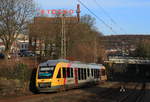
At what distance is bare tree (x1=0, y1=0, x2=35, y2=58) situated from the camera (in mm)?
48094

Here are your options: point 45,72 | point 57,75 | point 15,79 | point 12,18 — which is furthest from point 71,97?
point 12,18

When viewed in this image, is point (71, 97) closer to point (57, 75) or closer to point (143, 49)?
point (57, 75)

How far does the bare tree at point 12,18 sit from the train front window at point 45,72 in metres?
21.9

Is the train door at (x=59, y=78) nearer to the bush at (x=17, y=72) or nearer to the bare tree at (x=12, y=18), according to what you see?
the bush at (x=17, y=72)

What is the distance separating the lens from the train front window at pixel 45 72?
2712 centimetres

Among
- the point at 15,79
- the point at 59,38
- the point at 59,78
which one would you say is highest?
the point at 59,38

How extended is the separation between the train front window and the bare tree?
2185 cm

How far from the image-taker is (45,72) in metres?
27.4

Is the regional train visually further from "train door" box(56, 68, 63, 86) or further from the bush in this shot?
the bush

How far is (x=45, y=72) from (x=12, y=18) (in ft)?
78.4

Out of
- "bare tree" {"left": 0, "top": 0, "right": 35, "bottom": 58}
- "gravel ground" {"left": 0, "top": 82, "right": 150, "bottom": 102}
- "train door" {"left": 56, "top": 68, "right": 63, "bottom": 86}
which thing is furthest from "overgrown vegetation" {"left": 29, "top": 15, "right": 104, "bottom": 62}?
"gravel ground" {"left": 0, "top": 82, "right": 150, "bottom": 102}

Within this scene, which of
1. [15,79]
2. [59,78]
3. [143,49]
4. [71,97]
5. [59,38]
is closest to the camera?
[71,97]

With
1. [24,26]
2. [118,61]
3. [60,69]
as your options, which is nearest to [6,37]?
[24,26]

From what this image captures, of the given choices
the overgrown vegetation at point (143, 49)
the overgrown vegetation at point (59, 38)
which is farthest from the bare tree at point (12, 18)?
the overgrown vegetation at point (143, 49)
